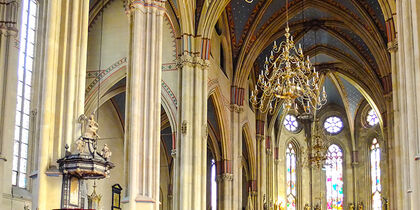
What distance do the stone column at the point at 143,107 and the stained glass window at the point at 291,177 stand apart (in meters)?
23.0

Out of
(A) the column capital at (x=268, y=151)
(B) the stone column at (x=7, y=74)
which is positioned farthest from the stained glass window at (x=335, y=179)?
(B) the stone column at (x=7, y=74)

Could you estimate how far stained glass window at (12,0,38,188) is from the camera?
20312mm

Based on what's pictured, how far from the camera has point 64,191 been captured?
14398 millimetres

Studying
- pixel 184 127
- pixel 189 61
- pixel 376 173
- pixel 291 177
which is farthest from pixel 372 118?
pixel 184 127

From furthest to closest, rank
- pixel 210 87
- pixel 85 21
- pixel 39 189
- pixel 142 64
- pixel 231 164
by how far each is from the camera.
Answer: pixel 231 164 → pixel 210 87 → pixel 142 64 → pixel 85 21 → pixel 39 189

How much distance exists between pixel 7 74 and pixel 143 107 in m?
4.01

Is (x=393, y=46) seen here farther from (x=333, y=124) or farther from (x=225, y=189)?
(x=333, y=124)

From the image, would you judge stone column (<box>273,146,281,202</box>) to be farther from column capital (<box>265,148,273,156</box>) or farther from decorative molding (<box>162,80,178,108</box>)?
decorative molding (<box>162,80,178,108</box>)

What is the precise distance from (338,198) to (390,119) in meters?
12.1

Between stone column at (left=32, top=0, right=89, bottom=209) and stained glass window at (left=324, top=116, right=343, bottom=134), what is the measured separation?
1104 inches

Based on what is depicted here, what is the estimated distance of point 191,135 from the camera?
23328mm

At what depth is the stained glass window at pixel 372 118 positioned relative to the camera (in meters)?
39.8

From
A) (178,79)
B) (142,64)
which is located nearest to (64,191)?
(142,64)

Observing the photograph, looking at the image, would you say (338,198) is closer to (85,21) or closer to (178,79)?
(178,79)
